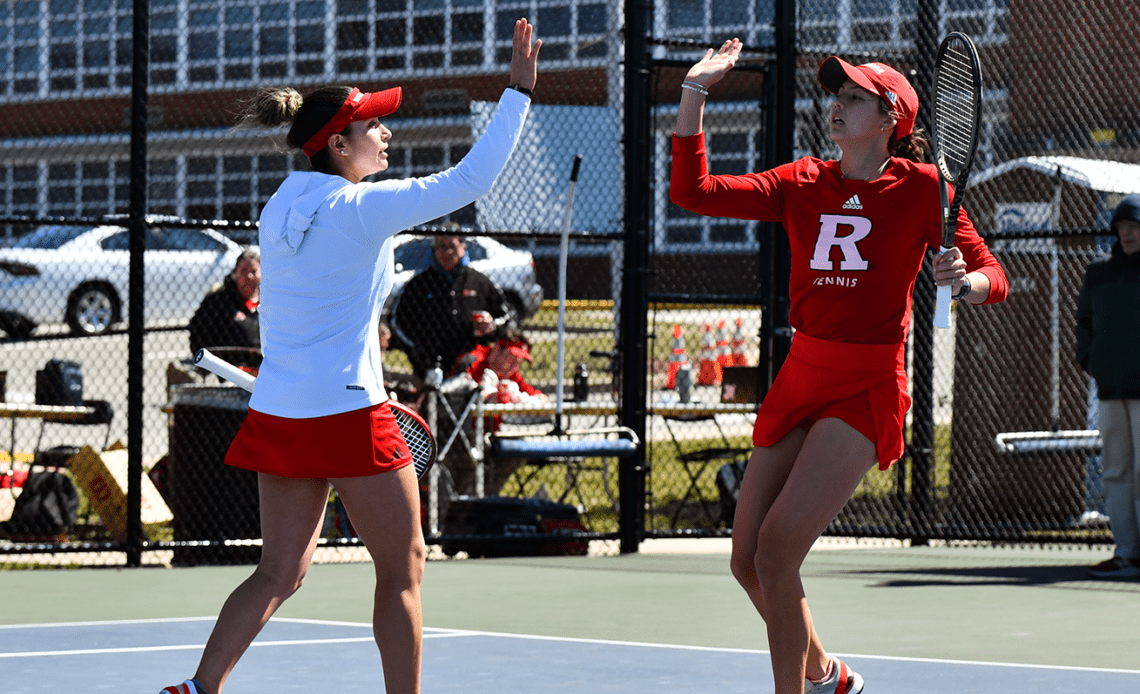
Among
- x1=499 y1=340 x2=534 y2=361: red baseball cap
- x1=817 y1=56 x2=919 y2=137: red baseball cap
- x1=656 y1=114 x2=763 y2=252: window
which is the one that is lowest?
x1=499 y1=340 x2=534 y2=361: red baseball cap

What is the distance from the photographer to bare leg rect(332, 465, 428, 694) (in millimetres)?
3924

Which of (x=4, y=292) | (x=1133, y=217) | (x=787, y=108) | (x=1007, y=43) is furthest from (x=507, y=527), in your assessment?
(x=4, y=292)

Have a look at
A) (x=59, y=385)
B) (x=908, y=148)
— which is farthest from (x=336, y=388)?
(x=59, y=385)

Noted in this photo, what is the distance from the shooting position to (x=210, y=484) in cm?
873

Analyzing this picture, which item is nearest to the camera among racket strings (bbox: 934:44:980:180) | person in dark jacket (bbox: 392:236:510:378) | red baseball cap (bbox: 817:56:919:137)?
red baseball cap (bbox: 817:56:919:137)

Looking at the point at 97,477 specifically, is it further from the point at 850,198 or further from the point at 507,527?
the point at 850,198

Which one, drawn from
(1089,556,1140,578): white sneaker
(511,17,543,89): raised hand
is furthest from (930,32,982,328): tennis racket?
(1089,556,1140,578): white sneaker

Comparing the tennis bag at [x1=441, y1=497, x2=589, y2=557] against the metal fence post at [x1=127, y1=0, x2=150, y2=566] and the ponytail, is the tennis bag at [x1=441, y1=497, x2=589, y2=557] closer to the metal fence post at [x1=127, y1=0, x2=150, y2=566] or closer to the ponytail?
the metal fence post at [x1=127, y1=0, x2=150, y2=566]

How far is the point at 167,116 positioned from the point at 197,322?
34.0ft

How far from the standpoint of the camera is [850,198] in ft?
14.6

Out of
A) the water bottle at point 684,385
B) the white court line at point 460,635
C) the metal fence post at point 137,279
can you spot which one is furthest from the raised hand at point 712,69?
the water bottle at point 684,385

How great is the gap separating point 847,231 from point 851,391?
438 mm

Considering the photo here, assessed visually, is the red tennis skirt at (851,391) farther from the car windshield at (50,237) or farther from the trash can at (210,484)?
the car windshield at (50,237)

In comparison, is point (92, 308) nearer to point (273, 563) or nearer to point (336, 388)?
point (273, 563)
